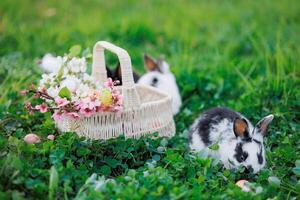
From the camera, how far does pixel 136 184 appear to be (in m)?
3.00

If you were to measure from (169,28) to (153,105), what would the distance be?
296cm

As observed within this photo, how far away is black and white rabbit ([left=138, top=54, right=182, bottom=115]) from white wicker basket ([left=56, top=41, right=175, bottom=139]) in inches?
29.7

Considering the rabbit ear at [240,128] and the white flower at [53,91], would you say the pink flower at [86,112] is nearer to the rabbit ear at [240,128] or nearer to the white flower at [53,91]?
the white flower at [53,91]

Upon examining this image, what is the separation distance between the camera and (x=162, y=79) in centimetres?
492

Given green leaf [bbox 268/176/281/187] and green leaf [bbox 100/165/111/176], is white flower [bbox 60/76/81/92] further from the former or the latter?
green leaf [bbox 268/176/281/187]

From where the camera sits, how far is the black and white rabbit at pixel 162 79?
15.7 feet

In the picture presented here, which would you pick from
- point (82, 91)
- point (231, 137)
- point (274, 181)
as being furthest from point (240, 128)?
point (82, 91)

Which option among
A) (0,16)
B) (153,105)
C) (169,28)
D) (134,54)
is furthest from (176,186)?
(0,16)

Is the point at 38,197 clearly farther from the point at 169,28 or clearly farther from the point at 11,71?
the point at 169,28

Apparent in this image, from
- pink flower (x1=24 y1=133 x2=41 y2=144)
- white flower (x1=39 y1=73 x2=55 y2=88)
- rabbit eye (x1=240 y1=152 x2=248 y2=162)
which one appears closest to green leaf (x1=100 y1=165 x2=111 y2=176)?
pink flower (x1=24 y1=133 x2=41 y2=144)

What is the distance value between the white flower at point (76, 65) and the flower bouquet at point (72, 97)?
2.1 inches

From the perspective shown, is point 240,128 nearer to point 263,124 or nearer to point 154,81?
point 263,124

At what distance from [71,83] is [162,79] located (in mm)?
1556

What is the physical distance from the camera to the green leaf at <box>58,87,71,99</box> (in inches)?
134
